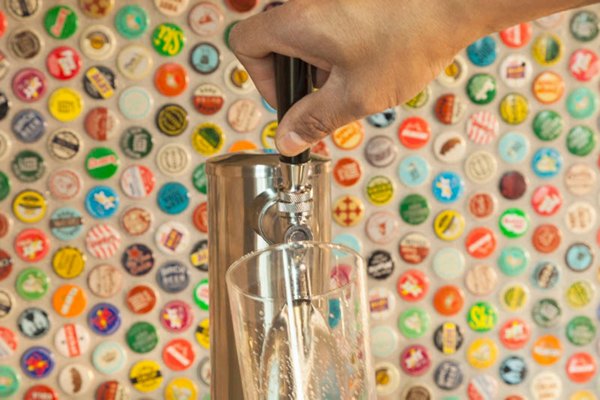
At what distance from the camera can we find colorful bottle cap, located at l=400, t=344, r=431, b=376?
948mm

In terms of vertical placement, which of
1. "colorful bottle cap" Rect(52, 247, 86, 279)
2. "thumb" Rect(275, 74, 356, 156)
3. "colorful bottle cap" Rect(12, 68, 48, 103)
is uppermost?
"colorful bottle cap" Rect(12, 68, 48, 103)

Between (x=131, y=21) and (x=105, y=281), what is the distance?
34 cm

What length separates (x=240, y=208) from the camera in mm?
468

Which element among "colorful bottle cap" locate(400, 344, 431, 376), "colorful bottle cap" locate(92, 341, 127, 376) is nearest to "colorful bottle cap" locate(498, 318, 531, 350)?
"colorful bottle cap" locate(400, 344, 431, 376)

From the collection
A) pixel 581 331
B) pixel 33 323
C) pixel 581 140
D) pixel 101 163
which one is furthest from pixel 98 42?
pixel 581 331

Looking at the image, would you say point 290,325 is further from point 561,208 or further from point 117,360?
point 561,208

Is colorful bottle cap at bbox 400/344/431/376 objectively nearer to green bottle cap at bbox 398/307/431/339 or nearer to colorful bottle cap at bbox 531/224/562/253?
green bottle cap at bbox 398/307/431/339

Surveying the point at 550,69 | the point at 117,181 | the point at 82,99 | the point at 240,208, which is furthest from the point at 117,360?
the point at 550,69

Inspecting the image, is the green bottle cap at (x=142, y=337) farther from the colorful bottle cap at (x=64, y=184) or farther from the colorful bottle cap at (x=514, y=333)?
the colorful bottle cap at (x=514, y=333)

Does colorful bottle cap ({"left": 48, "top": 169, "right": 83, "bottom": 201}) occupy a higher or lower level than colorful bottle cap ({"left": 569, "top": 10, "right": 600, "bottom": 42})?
lower

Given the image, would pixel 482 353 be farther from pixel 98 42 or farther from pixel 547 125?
pixel 98 42

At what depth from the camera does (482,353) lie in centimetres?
96

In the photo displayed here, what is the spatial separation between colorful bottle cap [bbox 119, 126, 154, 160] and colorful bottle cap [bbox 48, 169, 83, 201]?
0.24 ft

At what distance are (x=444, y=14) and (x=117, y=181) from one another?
1.92 ft
